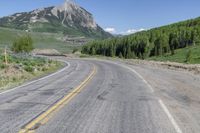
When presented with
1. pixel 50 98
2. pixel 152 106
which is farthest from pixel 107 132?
pixel 50 98

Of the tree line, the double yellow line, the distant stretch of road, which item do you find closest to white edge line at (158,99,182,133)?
the distant stretch of road

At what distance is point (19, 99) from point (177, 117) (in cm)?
631

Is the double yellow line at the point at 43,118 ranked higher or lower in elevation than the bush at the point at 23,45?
lower

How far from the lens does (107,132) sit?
8812mm

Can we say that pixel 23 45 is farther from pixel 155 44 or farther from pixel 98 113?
pixel 98 113

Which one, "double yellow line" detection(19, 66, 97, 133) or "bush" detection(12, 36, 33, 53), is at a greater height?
"bush" detection(12, 36, 33, 53)

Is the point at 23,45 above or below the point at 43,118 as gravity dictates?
above

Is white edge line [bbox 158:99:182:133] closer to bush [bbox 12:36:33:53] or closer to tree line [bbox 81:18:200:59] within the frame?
bush [bbox 12:36:33:53]

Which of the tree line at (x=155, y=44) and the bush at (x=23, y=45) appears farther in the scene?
the tree line at (x=155, y=44)

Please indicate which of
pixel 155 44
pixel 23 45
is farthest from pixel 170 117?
pixel 155 44

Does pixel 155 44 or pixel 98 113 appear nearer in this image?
pixel 98 113

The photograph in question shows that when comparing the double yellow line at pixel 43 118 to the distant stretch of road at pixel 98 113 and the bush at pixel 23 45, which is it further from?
the bush at pixel 23 45

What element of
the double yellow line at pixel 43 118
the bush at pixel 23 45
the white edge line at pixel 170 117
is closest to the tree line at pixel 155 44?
the bush at pixel 23 45

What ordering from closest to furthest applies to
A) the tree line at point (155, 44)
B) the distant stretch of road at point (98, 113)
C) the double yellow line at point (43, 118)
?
the double yellow line at point (43, 118)
the distant stretch of road at point (98, 113)
the tree line at point (155, 44)
